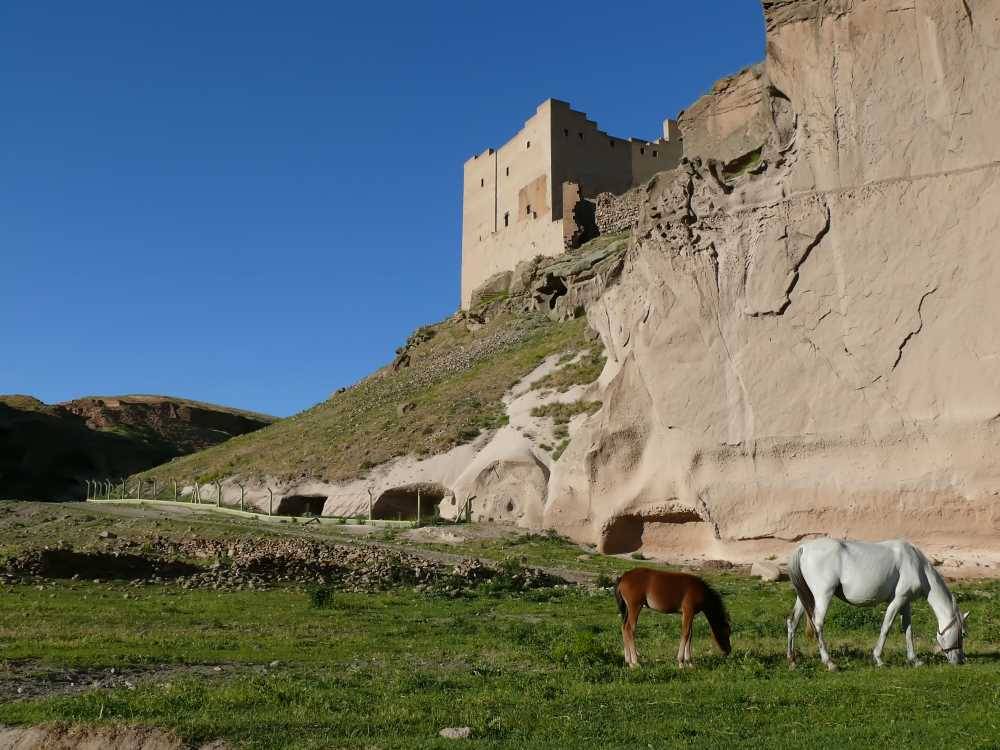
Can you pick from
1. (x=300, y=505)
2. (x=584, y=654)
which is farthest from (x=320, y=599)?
(x=300, y=505)

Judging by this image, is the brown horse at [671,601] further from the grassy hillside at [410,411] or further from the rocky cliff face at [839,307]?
the grassy hillside at [410,411]

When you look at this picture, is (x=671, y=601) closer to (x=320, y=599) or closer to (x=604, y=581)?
(x=320, y=599)

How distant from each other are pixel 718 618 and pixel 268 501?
31.0 meters

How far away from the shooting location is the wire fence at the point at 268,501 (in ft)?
106

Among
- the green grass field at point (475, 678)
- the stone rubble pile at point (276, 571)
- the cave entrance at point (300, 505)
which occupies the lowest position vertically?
→ the green grass field at point (475, 678)

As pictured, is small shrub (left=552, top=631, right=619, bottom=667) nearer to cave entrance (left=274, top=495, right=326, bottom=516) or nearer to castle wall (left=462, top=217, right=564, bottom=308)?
cave entrance (left=274, top=495, right=326, bottom=516)

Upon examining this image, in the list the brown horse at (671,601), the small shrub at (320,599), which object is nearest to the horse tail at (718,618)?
the brown horse at (671,601)

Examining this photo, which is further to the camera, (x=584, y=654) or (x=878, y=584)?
(x=584, y=654)

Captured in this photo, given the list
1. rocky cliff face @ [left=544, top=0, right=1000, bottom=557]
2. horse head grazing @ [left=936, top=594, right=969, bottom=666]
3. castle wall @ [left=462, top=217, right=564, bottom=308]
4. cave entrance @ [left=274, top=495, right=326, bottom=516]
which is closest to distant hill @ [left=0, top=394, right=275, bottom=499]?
cave entrance @ [left=274, top=495, right=326, bottom=516]

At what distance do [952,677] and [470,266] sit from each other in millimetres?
73143

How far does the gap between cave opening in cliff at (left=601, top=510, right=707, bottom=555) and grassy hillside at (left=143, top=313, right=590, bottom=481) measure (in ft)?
40.7

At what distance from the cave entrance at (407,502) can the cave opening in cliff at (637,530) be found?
11.0 metres

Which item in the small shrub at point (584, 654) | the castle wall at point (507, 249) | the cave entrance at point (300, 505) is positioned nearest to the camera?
the small shrub at point (584, 654)

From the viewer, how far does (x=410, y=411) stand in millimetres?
42750
